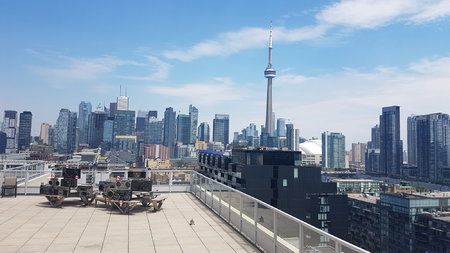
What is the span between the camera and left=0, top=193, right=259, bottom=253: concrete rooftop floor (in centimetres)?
991

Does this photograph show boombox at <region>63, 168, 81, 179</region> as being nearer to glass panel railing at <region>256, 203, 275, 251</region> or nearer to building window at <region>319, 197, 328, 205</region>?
glass panel railing at <region>256, 203, 275, 251</region>

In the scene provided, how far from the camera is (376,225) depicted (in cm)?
12912

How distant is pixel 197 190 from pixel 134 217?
613 centimetres

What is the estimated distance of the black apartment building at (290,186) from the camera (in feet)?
303

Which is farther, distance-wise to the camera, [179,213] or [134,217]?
[179,213]

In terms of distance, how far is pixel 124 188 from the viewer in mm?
15211

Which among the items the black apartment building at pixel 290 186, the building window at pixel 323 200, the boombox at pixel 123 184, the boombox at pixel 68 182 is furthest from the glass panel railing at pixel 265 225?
the building window at pixel 323 200

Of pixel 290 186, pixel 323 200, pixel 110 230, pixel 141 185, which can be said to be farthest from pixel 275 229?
pixel 323 200

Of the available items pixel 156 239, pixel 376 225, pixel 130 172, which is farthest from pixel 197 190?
pixel 376 225

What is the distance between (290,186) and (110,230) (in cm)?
8542

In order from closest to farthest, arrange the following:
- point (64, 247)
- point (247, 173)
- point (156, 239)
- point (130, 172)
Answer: point (64, 247)
point (156, 239)
point (130, 172)
point (247, 173)

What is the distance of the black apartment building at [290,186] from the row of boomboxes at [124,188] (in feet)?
250

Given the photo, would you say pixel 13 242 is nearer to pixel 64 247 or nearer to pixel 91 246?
pixel 64 247

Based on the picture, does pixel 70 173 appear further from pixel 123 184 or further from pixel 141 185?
pixel 141 185
